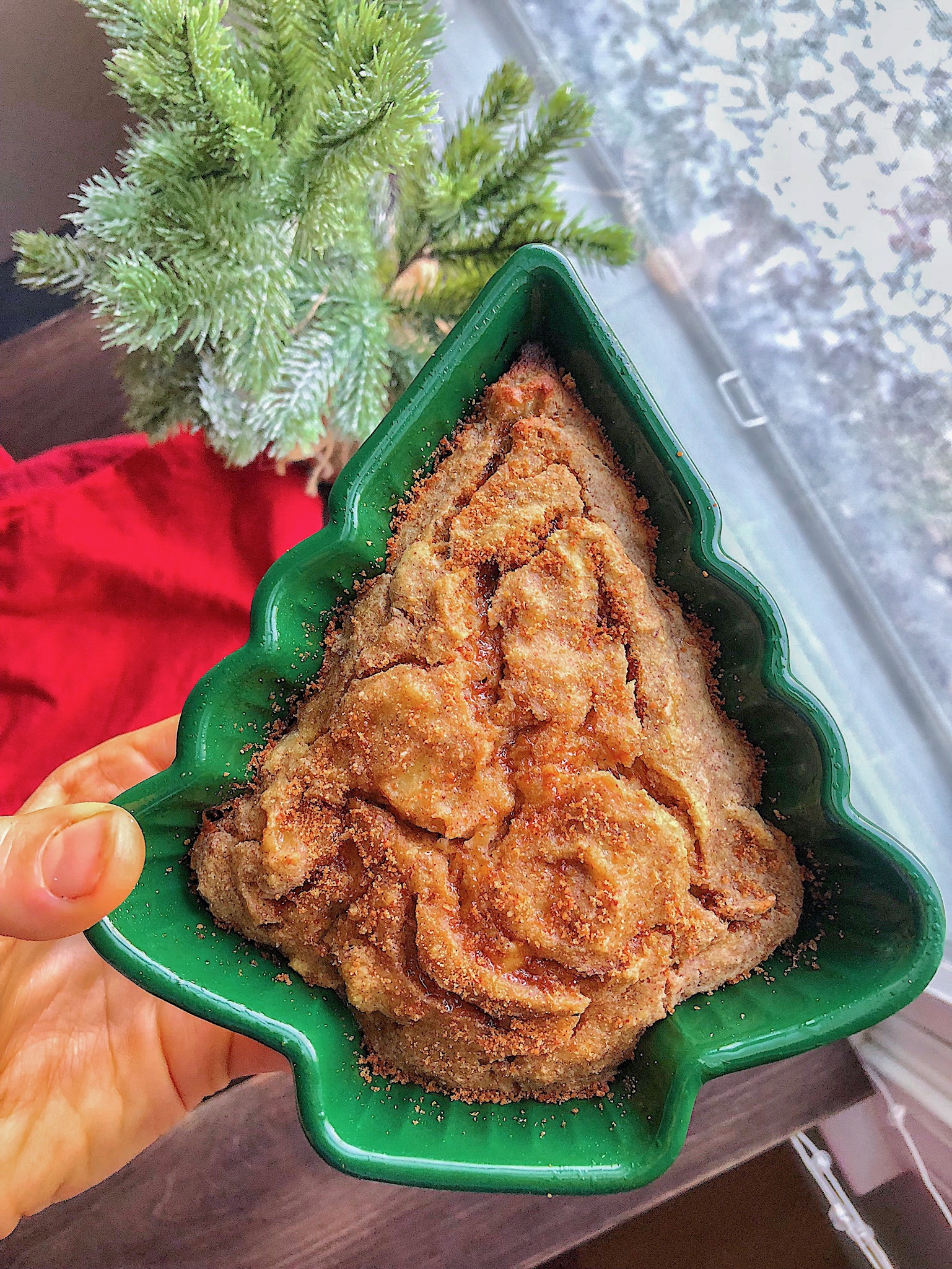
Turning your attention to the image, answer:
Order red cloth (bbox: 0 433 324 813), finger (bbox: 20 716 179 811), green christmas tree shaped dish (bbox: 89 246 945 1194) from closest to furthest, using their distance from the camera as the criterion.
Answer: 1. green christmas tree shaped dish (bbox: 89 246 945 1194)
2. finger (bbox: 20 716 179 811)
3. red cloth (bbox: 0 433 324 813)

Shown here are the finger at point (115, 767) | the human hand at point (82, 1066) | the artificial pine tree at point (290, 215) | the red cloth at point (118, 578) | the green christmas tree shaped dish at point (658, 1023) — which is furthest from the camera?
the red cloth at point (118, 578)

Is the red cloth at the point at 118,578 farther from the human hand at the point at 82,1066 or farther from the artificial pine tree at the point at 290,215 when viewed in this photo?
the artificial pine tree at the point at 290,215

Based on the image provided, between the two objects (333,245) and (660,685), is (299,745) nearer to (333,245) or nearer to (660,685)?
(660,685)

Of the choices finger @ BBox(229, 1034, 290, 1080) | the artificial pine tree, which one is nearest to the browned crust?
the artificial pine tree

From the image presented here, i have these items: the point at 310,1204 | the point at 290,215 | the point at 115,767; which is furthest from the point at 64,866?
the point at 310,1204

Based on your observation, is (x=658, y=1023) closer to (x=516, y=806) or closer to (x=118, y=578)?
(x=516, y=806)

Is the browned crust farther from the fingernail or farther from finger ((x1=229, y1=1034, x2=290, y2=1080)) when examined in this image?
finger ((x1=229, y1=1034, x2=290, y2=1080))

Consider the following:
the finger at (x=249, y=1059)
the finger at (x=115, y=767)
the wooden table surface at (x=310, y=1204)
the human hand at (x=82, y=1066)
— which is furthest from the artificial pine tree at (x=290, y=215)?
the wooden table surface at (x=310, y=1204)
